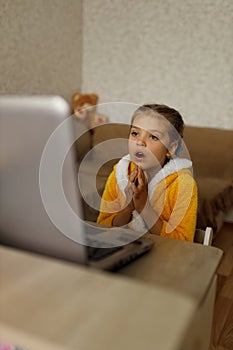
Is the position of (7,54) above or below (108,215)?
above

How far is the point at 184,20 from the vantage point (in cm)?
312

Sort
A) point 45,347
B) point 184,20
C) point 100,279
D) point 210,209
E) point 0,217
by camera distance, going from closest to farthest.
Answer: point 45,347, point 100,279, point 0,217, point 210,209, point 184,20

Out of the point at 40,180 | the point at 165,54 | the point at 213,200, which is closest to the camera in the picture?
the point at 40,180

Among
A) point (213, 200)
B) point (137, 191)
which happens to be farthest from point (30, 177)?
point (213, 200)

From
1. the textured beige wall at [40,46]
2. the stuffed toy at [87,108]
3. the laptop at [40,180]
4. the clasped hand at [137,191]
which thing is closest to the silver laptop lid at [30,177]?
the laptop at [40,180]

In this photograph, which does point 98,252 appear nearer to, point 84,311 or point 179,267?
point 179,267

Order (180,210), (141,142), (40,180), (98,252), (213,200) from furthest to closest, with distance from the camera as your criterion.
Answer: (213,200)
(141,142)
(180,210)
(98,252)
(40,180)

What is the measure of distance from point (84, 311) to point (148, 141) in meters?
0.93

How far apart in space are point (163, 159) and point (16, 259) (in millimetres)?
872

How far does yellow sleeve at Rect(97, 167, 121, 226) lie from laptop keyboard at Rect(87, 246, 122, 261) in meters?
0.51

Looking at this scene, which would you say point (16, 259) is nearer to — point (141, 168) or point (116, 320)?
point (116, 320)

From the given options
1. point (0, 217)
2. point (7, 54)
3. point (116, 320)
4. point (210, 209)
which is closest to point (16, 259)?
point (0, 217)

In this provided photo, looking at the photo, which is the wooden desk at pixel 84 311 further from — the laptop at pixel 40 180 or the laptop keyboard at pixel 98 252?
the laptop keyboard at pixel 98 252

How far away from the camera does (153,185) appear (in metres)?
1.34
